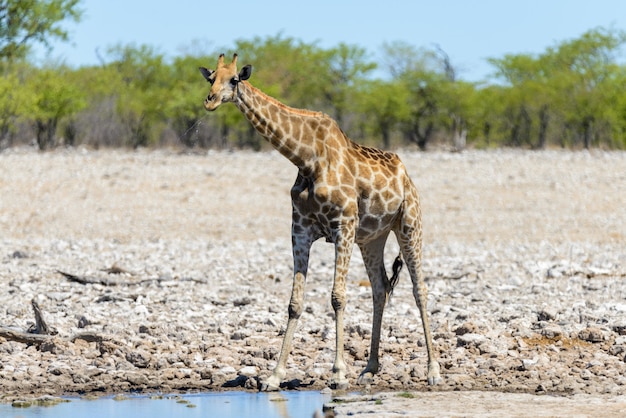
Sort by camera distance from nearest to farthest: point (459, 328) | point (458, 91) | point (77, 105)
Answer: point (459, 328), point (77, 105), point (458, 91)

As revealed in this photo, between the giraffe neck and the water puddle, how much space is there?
1.83 meters

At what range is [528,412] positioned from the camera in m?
8.09

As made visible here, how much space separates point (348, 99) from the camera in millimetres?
53875

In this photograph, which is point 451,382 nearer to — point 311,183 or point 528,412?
point 528,412

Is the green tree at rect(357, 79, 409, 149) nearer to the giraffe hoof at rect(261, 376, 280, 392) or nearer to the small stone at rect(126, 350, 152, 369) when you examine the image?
the small stone at rect(126, 350, 152, 369)

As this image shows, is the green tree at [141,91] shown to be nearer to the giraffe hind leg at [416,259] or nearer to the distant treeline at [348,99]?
the distant treeline at [348,99]

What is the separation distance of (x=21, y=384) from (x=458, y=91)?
42809 millimetres

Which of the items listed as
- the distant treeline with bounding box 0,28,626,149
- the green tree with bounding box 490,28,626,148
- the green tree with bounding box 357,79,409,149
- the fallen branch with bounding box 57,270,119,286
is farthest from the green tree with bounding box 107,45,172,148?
the fallen branch with bounding box 57,270,119,286

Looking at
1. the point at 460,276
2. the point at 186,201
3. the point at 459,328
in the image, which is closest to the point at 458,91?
the point at 186,201

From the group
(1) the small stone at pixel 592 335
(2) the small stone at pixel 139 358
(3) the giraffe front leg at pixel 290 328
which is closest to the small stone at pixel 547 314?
(1) the small stone at pixel 592 335

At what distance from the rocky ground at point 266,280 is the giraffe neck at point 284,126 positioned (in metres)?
1.90

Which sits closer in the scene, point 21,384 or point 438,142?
point 21,384

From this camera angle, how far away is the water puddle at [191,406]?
330 inches

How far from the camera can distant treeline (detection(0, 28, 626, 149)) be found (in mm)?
46938
